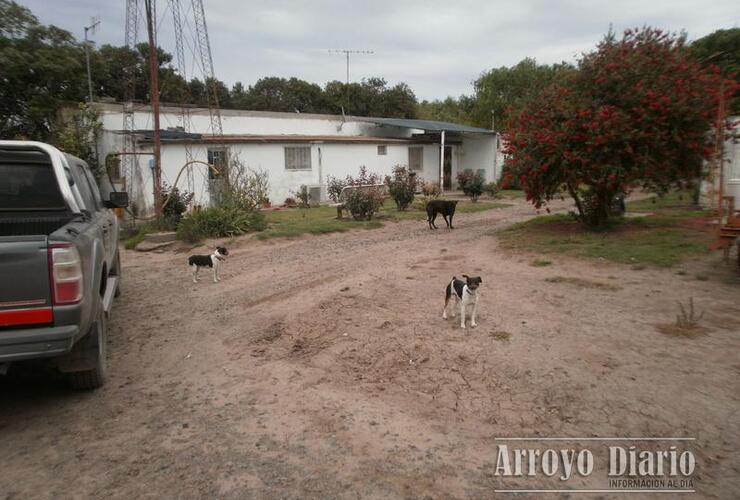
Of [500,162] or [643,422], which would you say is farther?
[500,162]

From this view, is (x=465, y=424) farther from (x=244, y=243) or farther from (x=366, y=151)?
(x=366, y=151)

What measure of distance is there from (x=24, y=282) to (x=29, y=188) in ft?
7.39

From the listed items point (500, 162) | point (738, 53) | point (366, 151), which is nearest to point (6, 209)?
point (366, 151)

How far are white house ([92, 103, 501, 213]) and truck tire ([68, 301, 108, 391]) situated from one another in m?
12.2

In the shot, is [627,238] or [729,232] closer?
[729,232]

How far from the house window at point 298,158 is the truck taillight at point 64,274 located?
711 inches

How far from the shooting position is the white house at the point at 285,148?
1680cm

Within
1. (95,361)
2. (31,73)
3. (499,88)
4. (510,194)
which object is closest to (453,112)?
(499,88)

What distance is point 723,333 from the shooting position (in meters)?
4.89

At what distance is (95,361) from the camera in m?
3.73

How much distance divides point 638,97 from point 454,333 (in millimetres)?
7412

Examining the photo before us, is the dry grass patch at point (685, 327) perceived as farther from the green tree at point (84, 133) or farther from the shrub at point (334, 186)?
the green tree at point (84, 133)

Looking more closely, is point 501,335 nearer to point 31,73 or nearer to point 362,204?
point 362,204

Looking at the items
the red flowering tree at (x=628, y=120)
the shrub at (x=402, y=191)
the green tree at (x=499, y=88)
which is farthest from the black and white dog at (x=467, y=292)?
the green tree at (x=499, y=88)
